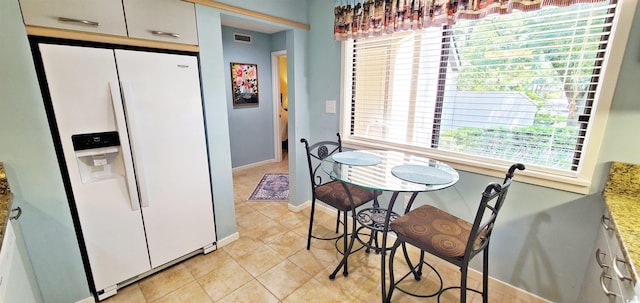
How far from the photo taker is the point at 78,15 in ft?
4.76

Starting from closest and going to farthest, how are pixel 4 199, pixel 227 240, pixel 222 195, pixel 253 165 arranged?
1. pixel 4 199
2. pixel 222 195
3. pixel 227 240
4. pixel 253 165

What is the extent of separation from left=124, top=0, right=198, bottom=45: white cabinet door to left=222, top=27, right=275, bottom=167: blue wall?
7.26ft

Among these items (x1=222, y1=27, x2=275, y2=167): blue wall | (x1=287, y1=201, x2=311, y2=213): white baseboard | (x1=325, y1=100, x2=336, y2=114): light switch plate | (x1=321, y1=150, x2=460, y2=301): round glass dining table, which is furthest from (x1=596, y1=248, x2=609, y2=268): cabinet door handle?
(x1=222, y1=27, x2=275, y2=167): blue wall

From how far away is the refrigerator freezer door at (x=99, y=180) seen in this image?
1.45 meters

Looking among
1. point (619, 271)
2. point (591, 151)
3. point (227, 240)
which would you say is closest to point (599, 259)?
point (619, 271)

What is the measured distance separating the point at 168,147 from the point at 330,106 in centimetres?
154

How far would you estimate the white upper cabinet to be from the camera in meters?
1.37

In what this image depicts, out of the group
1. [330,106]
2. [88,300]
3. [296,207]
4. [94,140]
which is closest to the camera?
[94,140]

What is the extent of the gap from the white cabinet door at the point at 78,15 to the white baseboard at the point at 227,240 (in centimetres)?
175

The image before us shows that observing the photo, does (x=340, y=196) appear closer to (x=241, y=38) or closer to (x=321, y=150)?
(x=321, y=150)

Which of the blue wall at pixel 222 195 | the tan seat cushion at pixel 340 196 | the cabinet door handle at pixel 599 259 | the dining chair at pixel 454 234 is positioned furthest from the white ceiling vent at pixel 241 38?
the cabinet door handle at pixel 599 259

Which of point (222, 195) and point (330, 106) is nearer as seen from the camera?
point (222, 195)

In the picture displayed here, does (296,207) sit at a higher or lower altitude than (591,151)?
lower

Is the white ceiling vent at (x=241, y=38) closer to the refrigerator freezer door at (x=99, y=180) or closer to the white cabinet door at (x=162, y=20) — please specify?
the white cabinet door at (x=162, y=20)
